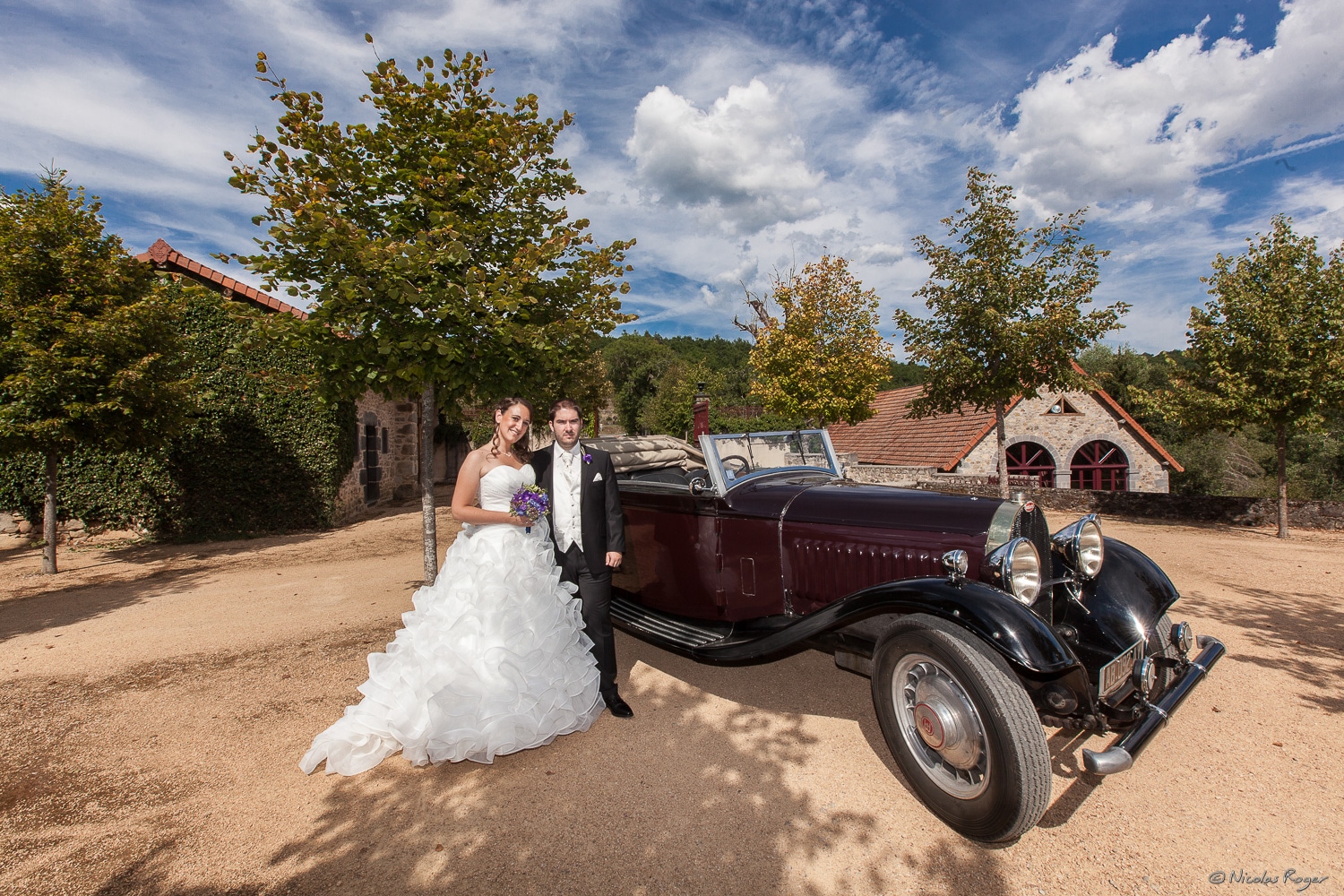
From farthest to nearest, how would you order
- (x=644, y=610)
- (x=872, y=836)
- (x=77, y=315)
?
(x=77, y=315) → (x=644, y=610) → (x=872, y=836)

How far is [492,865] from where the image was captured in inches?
90.1

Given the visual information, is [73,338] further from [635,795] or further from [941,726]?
[941,726]

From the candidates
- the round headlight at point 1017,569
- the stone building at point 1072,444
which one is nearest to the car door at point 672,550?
the round headlight at point 1017,569

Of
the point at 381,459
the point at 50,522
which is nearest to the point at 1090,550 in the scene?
the point at 50,522

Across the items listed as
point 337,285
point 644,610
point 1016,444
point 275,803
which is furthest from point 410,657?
point 1016,444

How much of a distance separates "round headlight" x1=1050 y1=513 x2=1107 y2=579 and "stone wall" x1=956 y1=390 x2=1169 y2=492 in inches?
639

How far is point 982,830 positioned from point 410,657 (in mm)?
2808

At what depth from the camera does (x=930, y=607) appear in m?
2.50

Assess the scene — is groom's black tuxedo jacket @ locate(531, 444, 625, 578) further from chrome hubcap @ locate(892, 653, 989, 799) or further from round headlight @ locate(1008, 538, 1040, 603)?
round headlight @ locate(1008, 538, 1040, 603)

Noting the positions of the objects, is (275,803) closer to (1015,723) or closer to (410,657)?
(410,657)

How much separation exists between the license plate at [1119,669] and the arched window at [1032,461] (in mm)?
17087

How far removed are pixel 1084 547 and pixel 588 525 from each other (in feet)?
9.13

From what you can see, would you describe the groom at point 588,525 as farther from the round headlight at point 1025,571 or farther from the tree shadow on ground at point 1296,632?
the tree shadow on ground at point 1296,632

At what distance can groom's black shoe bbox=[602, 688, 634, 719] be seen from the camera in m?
3.53
